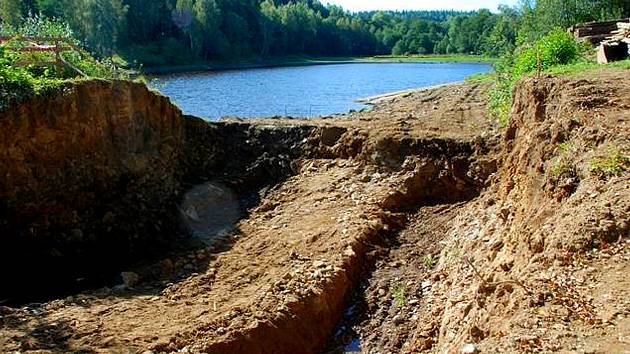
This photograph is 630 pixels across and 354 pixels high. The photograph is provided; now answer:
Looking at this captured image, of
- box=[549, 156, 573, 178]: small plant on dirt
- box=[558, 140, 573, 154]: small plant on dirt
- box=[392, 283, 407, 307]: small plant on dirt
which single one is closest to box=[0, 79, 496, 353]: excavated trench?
box=[392, 283, 407, 307]: small plant on dirt

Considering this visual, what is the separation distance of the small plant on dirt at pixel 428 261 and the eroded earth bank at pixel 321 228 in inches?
2.3

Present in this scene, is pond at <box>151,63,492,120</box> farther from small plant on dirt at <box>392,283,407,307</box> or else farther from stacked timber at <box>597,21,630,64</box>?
small plant on dirt at <box>392,283,407,307</box>

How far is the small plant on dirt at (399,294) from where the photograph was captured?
10.5 metres

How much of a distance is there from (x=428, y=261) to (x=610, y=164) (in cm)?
436

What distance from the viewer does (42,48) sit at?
49.0 ft

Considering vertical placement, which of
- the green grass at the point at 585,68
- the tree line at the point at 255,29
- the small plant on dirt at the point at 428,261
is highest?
the tree line at the point at 255,29

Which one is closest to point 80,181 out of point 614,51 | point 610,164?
point 610,164

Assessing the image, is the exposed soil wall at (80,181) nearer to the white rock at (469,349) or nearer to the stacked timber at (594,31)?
the white rock at (469,349)

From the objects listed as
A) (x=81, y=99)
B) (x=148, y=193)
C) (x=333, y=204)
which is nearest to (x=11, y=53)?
(x=81, y=99)

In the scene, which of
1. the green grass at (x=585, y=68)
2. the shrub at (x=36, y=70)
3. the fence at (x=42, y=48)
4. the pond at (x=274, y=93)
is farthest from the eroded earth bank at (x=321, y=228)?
the pond at (x=274, y=93)

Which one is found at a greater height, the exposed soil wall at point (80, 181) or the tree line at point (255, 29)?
the tree line at point (255, 29)

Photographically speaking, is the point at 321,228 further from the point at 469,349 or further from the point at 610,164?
the point at 469,349

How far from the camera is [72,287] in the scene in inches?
457

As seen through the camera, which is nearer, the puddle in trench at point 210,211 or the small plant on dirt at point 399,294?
the small plant on dirt at point 399,294
